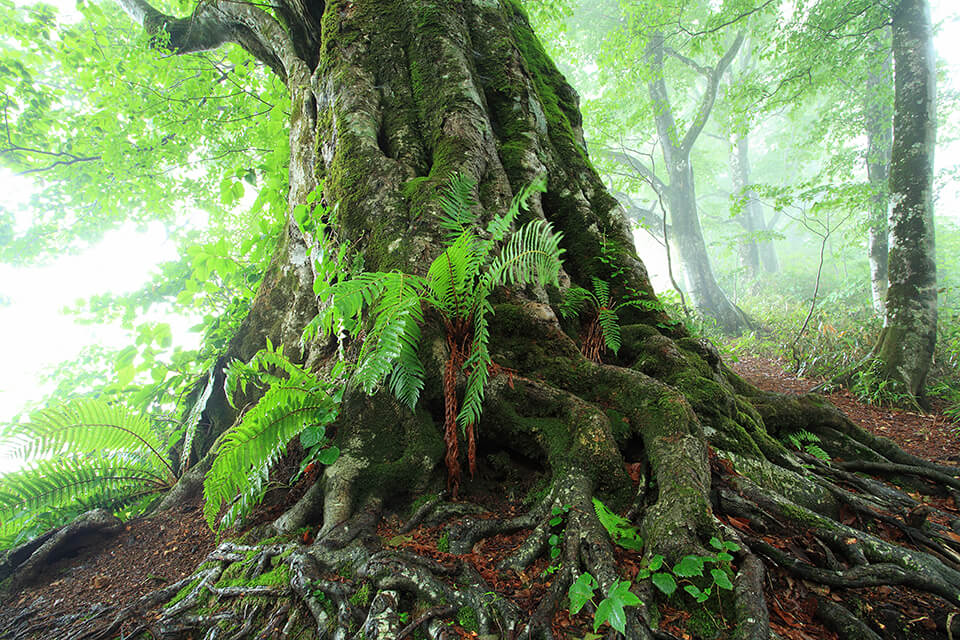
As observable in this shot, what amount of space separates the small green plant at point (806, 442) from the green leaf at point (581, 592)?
84.6 inches

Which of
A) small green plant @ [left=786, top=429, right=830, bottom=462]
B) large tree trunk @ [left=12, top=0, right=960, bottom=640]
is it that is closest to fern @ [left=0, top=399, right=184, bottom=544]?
large tree trunk @ [left=12, top=0, right=960, bottom=640]

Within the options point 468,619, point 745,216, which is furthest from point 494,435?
point 745,216

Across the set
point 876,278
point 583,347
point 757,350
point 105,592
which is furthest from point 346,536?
point 757,350

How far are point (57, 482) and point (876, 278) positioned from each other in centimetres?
1106

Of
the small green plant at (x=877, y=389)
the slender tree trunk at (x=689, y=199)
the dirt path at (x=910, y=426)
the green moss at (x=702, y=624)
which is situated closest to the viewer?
the green moss at (x=702, y=624)

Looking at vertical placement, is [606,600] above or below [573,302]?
below

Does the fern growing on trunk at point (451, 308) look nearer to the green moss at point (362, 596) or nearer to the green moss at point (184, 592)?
the green moss at point (362, 596)

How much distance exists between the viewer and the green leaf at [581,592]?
1118mm

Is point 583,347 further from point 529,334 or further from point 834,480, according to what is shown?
point 834,480

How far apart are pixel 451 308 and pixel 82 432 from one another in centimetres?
243

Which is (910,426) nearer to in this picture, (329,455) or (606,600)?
(606,600)

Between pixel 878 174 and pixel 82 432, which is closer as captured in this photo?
pixel 82 432

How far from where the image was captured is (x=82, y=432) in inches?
91.4

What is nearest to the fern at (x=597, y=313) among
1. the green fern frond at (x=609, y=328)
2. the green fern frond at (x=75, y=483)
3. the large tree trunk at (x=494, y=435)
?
the green fern frond at (x=609, y=328)
